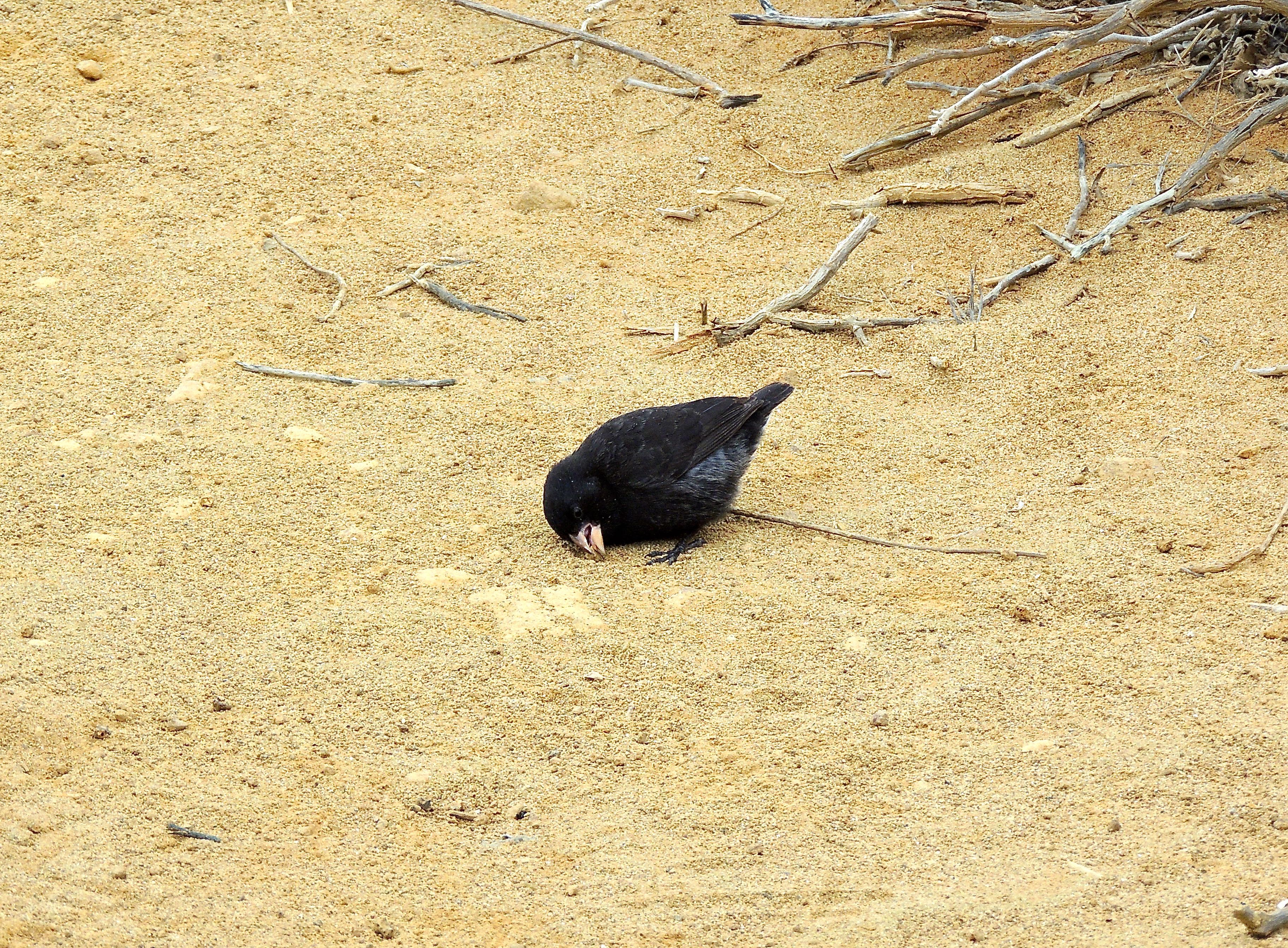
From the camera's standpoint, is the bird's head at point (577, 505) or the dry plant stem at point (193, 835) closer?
the dry plant stem at point (193, 835)

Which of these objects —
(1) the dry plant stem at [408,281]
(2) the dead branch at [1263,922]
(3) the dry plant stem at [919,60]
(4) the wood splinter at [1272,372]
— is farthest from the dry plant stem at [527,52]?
(2) the dead branch at [1263,922]

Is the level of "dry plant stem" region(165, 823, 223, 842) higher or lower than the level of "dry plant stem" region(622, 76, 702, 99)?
lower

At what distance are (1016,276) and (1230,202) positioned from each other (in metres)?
1.07

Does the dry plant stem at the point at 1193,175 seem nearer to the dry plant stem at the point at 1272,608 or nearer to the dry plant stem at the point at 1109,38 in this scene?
the dry plant stem at the point at 1109,38

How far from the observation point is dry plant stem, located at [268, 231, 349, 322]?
6422 mm

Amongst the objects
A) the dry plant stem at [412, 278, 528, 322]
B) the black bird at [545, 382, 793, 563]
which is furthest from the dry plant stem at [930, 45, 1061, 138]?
the black bird at [545, 382, 793, 563]

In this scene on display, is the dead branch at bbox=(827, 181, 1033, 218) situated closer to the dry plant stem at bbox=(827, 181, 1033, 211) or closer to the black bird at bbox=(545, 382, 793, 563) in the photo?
the dry plant stem at bbox=(827, 181, 1033, 211)

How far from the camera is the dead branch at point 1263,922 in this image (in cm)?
277

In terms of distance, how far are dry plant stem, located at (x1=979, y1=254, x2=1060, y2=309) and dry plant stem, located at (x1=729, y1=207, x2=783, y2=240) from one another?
52.4 inches

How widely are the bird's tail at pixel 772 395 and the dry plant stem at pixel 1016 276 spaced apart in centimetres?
146

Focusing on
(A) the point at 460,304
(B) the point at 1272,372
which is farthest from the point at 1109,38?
(A) the point at 460,304

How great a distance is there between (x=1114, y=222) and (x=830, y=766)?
12.5ft

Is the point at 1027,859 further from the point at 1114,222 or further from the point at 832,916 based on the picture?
the point at 1114,222

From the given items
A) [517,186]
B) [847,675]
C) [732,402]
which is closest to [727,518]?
[732,402]
